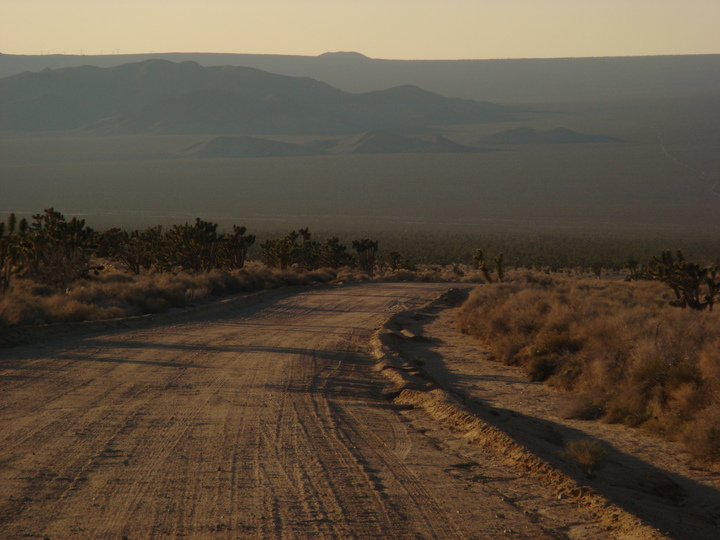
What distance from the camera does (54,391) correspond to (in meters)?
9.95

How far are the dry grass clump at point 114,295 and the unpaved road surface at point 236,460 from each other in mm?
3509

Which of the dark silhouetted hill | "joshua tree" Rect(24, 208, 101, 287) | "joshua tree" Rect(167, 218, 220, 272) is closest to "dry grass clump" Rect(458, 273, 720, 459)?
"joshua tree" Rect(24, 208, 101, 287)

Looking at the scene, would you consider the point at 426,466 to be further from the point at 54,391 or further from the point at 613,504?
the point at 54,391

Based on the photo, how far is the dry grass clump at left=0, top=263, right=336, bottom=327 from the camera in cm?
1620

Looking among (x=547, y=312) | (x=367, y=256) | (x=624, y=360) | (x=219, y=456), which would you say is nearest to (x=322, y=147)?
(x=367, y=256)

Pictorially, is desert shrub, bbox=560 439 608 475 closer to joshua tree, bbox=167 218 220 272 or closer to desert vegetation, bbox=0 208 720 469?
desert vegetation, bbox=0 208 720 469

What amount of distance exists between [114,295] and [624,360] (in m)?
13.9

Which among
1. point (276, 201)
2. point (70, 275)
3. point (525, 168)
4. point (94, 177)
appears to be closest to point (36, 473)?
point (70, 275)

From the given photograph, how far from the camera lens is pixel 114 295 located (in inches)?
792

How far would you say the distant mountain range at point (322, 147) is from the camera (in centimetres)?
18725

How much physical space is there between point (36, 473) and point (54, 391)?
3474mm

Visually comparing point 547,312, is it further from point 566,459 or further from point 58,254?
point 58,254

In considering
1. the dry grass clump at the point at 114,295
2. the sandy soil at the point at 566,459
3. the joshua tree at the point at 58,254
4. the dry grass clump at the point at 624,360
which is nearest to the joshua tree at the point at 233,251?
the dry grass clump at the point at 114,295

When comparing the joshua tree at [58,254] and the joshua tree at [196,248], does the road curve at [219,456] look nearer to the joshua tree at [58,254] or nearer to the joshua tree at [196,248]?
the joshua tree at [58,254]
